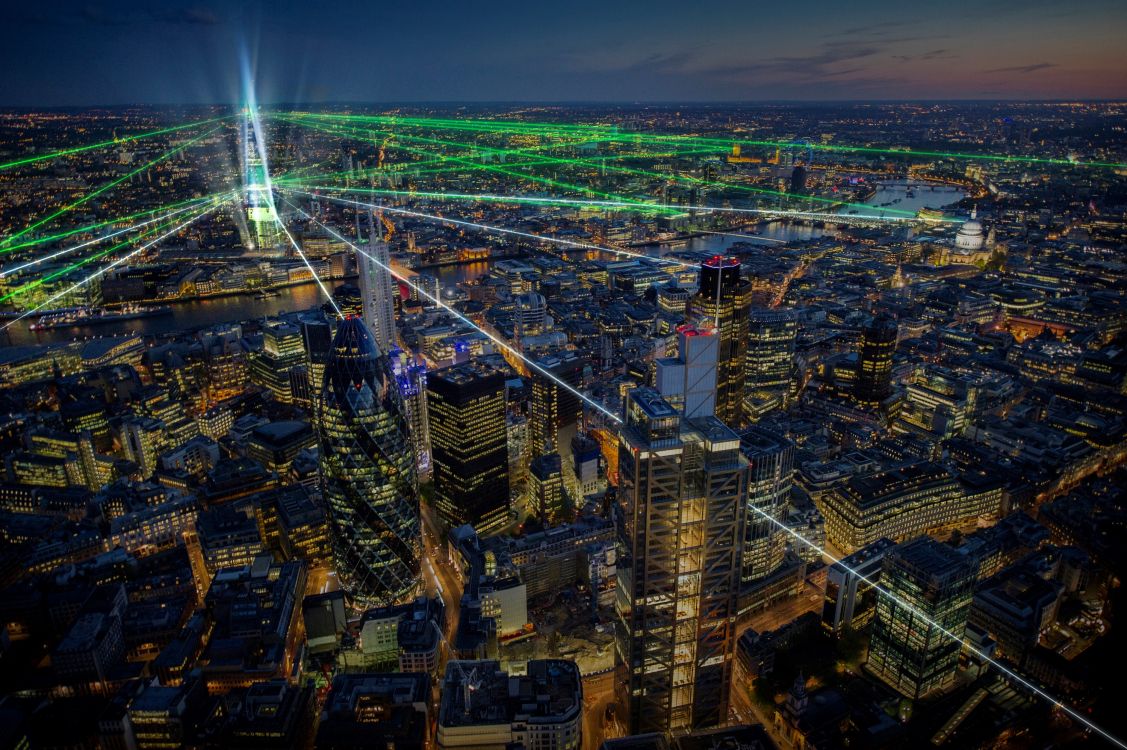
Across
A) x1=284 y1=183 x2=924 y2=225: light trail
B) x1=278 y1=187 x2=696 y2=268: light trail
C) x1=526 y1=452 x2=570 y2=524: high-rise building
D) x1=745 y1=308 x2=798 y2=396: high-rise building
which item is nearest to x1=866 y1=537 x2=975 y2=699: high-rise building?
x1=526 y1=452 x2=570 y2=524: high-rise building

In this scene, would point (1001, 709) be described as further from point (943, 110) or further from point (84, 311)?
point (943, 110)

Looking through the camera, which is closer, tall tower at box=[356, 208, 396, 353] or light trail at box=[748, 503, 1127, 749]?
light trail at box=[748, 503, 1127, 749]

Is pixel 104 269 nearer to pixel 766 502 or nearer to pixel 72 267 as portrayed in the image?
pixel 72 267

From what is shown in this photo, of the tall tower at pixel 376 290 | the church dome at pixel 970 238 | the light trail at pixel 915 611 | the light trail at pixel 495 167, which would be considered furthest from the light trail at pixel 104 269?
the church dome at pixel 970 238

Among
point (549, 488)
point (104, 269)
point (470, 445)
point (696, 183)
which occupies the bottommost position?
point (549, 488)

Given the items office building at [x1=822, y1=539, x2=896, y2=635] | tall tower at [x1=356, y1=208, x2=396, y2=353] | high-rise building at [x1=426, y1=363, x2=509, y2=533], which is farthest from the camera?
tall tower at [x1=356, y1=208, x2=396, y2=353]

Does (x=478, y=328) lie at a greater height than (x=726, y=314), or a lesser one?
lesser

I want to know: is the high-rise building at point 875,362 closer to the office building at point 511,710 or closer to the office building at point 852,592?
the office building at point 852,592

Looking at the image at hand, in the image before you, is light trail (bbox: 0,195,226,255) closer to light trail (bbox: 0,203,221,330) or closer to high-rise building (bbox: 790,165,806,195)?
light trail (bbox: 0,203,221,330)

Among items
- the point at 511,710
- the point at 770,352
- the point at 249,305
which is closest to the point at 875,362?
the point at 770,352
